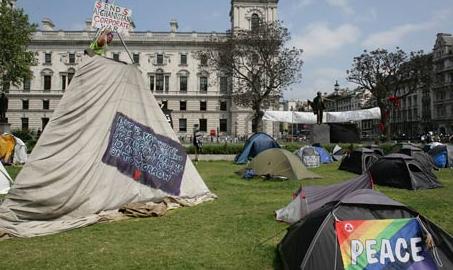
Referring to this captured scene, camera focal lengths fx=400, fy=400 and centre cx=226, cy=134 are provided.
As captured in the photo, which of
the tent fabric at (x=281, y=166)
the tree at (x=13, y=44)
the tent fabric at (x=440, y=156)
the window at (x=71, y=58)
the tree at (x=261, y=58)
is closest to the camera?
the tent fabric at (x=281, y=166)

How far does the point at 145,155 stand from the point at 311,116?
26.3 metres

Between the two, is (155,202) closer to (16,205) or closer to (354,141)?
(16,205)

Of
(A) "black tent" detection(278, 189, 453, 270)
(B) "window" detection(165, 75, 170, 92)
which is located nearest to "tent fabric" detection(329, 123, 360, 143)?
(A) "black tent" detection(278, 189, 453, 270)

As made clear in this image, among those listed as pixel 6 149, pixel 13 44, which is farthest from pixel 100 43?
pixel 13 44

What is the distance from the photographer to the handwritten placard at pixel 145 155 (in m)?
9.07

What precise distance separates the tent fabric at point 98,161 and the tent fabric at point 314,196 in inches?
109

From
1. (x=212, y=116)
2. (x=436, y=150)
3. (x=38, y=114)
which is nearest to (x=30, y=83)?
(x=38, y=114)

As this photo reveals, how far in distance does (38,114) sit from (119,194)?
76.5 metres

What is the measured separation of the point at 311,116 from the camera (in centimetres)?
3406

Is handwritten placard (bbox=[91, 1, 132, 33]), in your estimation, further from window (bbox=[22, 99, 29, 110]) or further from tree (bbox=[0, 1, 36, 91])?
window (bbox=[22, 99, 29, 110])

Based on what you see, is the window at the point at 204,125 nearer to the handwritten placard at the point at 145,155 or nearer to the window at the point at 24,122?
the window at the point at 24,122

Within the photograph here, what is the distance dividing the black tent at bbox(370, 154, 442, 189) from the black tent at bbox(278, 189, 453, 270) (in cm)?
864

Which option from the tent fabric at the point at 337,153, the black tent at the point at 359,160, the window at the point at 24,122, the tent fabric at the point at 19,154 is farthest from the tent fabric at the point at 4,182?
the window at the point at 24,122

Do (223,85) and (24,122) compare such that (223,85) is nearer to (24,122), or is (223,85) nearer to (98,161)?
(24,122)
